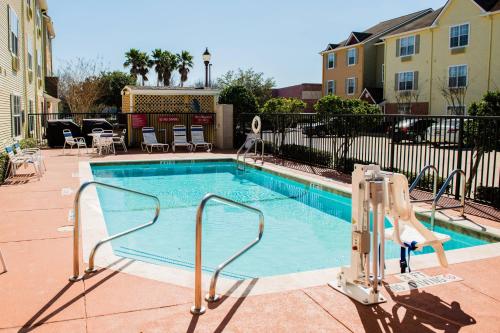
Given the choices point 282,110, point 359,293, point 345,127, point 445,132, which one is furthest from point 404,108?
point 359,293

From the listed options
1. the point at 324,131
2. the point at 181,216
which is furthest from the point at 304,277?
the point at 324,131

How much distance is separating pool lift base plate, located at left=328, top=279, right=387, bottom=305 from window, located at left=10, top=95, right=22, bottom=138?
44.0 feet

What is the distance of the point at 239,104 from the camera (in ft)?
66.0

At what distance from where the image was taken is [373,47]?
38688mm

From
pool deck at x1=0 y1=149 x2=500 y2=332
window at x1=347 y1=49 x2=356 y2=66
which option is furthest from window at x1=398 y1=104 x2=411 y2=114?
pool deck at x1=0 y1=149 x2=500 y2=332

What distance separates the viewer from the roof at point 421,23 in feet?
106

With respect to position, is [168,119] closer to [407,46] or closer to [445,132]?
[445,132]

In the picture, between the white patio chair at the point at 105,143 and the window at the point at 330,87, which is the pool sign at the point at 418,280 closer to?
the white patio chair at the point at 105,143

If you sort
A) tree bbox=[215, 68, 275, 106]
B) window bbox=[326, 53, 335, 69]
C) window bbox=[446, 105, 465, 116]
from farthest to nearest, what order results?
1. tree bbox=[215, 68, 275, 106]
2. window bbox=[326, 53, 335, 69]
3. window bbox=[446, 105, 465, 116]

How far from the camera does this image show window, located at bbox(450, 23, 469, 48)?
2927 cm

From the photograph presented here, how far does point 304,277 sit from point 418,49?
3219cm

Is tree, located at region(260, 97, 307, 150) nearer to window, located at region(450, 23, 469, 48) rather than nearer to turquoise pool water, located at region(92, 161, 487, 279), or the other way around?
turquoise pool water, located at region(92, 161, 487, 279)

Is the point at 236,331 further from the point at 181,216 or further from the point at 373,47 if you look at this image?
the point at 373,47

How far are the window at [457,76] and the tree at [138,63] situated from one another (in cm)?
2944
